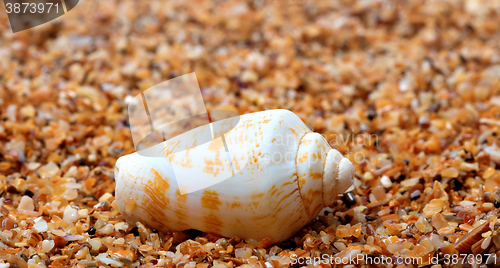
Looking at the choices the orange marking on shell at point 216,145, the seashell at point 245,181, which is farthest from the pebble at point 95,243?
the orange marking on shell at point 216,145

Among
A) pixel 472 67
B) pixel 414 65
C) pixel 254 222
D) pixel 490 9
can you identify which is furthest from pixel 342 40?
pixel 254 222

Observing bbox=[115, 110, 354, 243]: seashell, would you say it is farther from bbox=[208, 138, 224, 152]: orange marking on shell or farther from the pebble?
the pebble

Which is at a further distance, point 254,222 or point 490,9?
point 490,9

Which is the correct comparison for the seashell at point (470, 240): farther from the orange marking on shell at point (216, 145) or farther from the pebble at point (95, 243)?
the pebble at point (95, 243)

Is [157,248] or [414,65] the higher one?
[414,65]

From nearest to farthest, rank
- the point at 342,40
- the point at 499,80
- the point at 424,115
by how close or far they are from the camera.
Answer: the point at 424,115 < the point at 499,80 < the point at 342,40

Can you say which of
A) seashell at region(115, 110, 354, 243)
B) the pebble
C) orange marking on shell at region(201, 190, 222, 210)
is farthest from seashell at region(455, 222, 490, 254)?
the pebble

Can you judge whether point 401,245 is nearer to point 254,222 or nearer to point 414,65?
point 254,222

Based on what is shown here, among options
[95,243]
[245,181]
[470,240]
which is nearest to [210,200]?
[245,181]

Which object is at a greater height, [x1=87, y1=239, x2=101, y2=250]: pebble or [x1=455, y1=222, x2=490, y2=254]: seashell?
[x1=87, y1=239, x2=101, y2=250]: pebble
